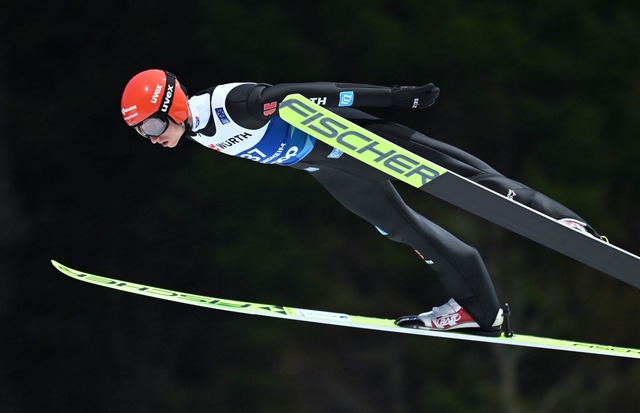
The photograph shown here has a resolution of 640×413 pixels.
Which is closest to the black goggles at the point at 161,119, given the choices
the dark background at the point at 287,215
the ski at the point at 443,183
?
the ski at the point at 443,183

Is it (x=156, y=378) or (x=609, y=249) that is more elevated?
(x=609, y=249)

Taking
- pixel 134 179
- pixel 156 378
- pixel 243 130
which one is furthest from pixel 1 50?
pixel 243 130

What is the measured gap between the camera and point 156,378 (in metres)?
6.22

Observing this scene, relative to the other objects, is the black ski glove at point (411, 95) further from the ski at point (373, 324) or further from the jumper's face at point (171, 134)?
the ski at point (373, 324)

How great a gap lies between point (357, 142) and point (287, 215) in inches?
109

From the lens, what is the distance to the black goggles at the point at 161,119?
3.31 meters

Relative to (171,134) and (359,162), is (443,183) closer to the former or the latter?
(359,162)

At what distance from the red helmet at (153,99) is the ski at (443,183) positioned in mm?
378

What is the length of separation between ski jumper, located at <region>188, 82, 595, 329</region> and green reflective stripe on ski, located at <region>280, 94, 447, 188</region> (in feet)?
0.27

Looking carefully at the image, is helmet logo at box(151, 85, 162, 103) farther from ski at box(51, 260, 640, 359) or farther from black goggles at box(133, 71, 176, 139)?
ski at box(51, 260, 640, 359)

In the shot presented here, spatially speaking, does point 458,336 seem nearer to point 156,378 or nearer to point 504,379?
point 504,379

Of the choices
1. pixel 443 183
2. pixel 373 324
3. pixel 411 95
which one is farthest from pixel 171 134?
pixel 373 324

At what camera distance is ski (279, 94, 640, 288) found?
10.5 feet

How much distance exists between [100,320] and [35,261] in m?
0.53
